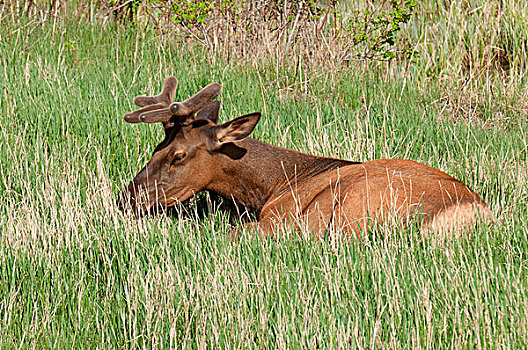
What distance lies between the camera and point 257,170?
625 centimetres

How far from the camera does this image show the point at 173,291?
4094mm

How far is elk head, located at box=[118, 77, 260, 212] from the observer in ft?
19.4

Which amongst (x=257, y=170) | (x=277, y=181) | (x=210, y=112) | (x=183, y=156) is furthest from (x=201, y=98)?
(x=277, y=181)

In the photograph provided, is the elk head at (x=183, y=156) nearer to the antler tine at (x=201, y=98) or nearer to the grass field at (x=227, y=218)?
the antler tine at (x=201, y=98)

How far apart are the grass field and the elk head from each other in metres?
0.24

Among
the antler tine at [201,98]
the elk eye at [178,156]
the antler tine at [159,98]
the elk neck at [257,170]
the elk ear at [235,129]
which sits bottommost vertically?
the elk neck at [257,170]

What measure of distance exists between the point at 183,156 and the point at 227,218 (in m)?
0.61

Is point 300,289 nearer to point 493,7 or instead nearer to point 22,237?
point 22,237

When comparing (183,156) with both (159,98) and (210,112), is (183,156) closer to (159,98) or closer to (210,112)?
(210,112)

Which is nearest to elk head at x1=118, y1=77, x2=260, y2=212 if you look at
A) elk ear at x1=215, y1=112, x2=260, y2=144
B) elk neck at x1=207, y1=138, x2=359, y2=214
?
elk ear at x1=215, y1=112, x2=260, y2=144

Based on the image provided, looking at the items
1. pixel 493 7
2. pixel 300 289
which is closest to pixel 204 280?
pixel 300 289

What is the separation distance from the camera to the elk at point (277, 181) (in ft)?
16.6

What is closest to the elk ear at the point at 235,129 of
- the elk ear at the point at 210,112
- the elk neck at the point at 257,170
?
the elk neck at the point at 257,170

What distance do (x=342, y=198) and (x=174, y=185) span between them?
139 cm
